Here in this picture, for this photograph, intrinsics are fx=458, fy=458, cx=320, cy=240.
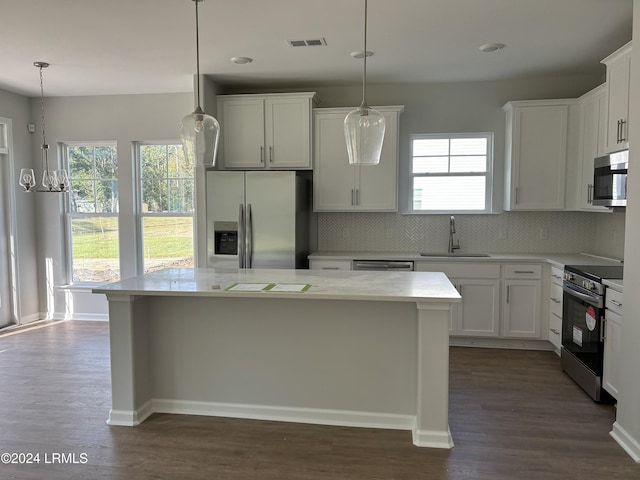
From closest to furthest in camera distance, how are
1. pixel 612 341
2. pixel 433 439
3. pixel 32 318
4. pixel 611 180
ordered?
pixel 433 439, pixel 612 341, pixel 611 180, pixel 32 318

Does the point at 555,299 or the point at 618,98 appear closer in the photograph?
the point at 618,98

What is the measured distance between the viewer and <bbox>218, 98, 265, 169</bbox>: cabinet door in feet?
15.7

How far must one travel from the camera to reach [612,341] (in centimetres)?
302

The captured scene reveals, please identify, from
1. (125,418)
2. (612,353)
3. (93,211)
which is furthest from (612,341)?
(93,211)

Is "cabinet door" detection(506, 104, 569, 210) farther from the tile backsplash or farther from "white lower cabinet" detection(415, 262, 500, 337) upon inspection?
"white lower cabinet" detection(415, 262, 500, 337)

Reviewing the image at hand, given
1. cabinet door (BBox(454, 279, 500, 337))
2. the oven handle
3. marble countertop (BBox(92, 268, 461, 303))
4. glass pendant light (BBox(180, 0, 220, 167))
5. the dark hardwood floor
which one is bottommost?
the dark hardwood floor

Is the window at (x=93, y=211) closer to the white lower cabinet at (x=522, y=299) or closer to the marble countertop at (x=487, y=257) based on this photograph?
the marble countertop at (x=487, y=257)

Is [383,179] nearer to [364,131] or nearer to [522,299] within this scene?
[522,299]

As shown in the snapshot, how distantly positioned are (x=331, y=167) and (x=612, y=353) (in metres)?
2.96

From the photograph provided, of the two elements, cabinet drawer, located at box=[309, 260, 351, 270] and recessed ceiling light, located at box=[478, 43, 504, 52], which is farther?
cabinet drawer, located at box=[309, 260, 351, 270]

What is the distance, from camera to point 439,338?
2.62m

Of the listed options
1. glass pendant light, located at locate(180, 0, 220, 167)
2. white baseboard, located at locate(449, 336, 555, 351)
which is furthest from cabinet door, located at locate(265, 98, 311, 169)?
white baseboard, located at locate(449, 336, 555, 351)

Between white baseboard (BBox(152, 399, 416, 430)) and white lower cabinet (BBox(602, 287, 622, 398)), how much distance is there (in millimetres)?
1384

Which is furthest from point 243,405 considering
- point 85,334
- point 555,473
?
point 85,334
